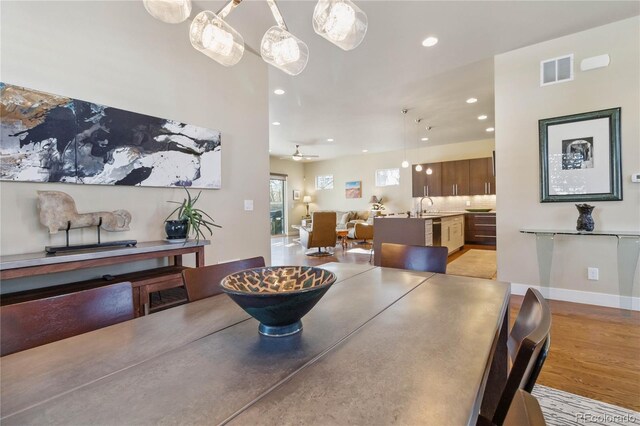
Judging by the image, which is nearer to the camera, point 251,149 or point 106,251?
point 106,251

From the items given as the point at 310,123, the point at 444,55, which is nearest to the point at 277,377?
the point at 444,55

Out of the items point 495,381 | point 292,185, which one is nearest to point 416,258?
point 495,381

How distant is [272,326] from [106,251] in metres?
1.60

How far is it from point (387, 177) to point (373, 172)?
553 millimetres

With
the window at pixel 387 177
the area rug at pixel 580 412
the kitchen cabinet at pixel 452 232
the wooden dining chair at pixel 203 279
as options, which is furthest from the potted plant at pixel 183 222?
the window at pixel 387 177

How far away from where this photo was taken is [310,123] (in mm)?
6152

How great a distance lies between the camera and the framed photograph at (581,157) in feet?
9.76

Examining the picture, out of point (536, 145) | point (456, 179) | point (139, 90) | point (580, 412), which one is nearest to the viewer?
point (580, 412)

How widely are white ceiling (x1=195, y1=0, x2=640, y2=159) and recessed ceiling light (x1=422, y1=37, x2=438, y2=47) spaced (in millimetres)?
54

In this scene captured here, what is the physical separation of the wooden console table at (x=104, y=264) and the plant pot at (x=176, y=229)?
0.09 m

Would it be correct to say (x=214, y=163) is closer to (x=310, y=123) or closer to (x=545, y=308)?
(x=545, y=308)

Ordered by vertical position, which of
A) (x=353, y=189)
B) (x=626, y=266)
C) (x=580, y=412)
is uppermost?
(x=353, y=189)

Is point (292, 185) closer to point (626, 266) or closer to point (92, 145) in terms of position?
point (92, 145)

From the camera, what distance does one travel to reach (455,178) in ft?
26.3
